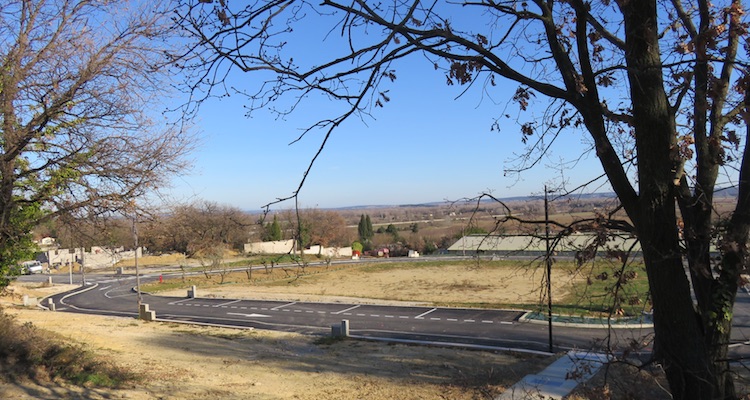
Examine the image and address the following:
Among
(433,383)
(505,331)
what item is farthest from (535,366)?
(505,331)

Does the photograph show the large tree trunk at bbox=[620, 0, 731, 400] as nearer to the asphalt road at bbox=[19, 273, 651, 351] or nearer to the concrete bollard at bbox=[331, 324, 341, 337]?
the asphalt road at bbox=[19, 273, 651, 351]

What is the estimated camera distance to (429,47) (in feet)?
10.2

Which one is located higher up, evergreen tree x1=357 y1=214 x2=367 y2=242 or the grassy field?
evergreen tree x1=357 y1=214 x2=367 y2=242

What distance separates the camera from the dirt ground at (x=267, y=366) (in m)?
10.5

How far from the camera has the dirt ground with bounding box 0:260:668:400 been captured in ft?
34.4

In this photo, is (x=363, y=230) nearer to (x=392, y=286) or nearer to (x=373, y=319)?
(x=392, y=286)

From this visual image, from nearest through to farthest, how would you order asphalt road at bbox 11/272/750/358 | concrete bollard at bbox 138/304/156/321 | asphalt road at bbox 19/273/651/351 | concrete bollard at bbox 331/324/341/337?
asphalt road at bbox 11/272/750/358
asphalt road at bbox 19/273/651/351
concrete bollard at bbox 331/324/341/337
concrete bollard at bbox 138/304/156/321

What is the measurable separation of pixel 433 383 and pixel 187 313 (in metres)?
20.6

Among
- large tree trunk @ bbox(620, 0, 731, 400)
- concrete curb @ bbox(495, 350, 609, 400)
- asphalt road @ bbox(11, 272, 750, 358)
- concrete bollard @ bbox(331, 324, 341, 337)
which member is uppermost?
large tree trunk @ bbox(620, 0, 731, 400)

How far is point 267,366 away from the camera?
14062 mm

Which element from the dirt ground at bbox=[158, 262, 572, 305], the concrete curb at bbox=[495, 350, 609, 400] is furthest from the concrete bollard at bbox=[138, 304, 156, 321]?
the concrete curb at bbox=[495, 350, 609, 400]

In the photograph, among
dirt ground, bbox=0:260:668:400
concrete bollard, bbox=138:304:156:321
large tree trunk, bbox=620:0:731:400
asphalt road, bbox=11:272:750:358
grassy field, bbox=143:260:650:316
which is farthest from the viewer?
grassy field, bbox=143:260:650:316

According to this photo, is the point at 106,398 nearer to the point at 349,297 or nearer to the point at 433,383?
the point at 433,383

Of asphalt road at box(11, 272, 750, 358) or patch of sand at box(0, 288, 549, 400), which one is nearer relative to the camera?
patch of sand at box(0, 288, 549, 400)
